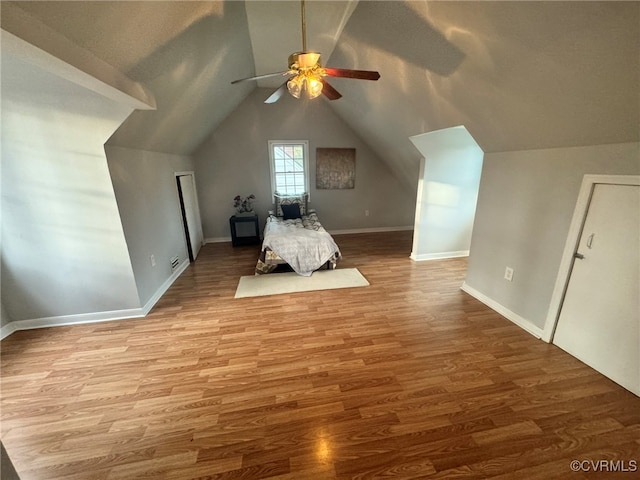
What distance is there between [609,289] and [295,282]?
114 inches

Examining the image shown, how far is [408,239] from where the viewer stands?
17.1 feet

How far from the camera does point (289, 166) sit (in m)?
5.29

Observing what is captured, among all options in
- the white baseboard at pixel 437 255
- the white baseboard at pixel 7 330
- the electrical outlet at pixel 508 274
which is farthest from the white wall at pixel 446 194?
the white baseboard at pixel 7 330

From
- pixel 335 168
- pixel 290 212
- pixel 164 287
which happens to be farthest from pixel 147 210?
pixel 335 168

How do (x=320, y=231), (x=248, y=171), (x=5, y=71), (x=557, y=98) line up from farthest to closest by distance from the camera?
(x=248, y=171), (x=320, y=231), (x=5, y=71), (x=557, y=98)

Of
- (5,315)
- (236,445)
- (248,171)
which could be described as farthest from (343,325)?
(248,171)

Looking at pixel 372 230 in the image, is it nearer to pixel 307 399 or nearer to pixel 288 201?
pixel 288 201

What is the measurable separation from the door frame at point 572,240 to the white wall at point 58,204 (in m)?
3.66

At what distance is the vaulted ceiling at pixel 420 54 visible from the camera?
129 cm

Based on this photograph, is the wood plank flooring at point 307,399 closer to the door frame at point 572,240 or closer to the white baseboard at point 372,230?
the door frame at point 572,240

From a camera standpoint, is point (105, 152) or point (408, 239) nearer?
point (105, 152)

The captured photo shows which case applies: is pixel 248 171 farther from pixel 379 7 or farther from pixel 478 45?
pixel 478 45

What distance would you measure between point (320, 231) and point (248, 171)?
2268 millimetres

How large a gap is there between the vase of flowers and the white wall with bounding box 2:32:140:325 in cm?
282
